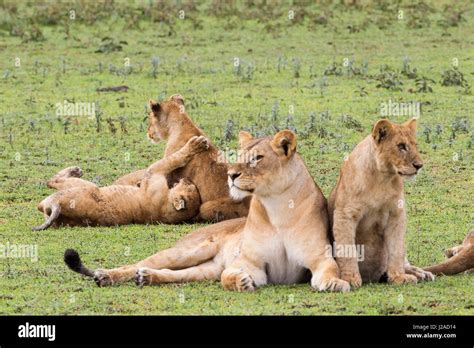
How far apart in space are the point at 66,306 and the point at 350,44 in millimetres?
12195

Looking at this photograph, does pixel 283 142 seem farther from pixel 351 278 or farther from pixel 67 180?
pixel 67 180

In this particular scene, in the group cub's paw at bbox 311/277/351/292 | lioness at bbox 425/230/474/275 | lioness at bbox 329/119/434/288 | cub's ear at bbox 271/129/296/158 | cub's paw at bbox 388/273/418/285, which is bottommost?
lioness at bbox 425/230/474/275

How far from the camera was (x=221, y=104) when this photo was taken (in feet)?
49.5

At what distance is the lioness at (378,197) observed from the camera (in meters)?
7.41

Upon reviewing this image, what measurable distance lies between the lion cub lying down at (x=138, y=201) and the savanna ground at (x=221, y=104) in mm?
134

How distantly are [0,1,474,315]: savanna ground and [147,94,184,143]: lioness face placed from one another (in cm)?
90

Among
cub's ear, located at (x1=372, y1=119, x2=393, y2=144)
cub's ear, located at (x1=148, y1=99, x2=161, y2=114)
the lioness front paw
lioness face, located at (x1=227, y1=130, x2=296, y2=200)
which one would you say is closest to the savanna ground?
the lioness front paw

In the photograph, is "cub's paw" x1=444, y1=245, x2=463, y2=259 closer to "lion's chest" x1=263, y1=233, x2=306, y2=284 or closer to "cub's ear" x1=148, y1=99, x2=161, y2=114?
"lion's chest" x1=263, y1=233, x2=306, y2=284

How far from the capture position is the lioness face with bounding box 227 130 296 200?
7.43 metres

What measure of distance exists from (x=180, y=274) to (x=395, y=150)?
1478 mm

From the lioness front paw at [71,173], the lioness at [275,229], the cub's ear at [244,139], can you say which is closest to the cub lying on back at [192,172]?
the lioness front paw at [71,173]

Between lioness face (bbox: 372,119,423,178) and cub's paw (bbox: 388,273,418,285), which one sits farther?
cub's paw (bbox: 388,273,418,285)

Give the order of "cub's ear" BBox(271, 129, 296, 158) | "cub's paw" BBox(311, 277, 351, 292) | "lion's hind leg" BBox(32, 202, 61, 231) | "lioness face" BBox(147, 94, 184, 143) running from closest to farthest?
1. "cub's paw" BBox(311, 277, 351, 292)
2. "cub's ear" BBox(271, 129, 296, 158)
3. "lion's hind leg" BBox(32, 202, 61, 231)
4. "lioness face" BBox(147, 94, 184, 143)
